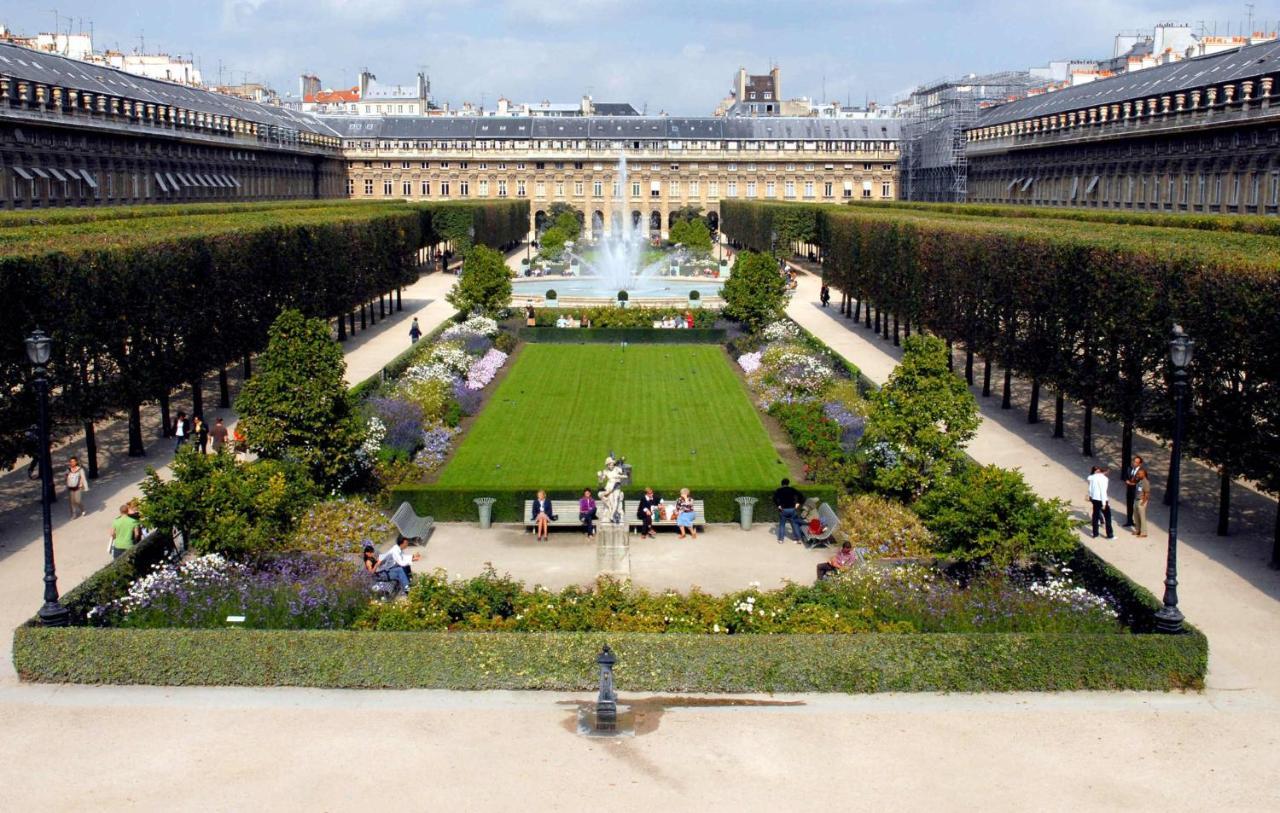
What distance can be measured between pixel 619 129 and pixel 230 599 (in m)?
110

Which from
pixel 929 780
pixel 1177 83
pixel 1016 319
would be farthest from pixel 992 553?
pixel 1177 83

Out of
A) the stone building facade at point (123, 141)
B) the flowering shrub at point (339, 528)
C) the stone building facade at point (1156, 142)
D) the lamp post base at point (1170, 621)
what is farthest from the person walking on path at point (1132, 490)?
the stone building facade at point (123, 141)

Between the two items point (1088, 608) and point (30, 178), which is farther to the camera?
point (30, 178)

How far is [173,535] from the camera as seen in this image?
65.4ft

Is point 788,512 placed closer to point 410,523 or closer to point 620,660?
point 410,523

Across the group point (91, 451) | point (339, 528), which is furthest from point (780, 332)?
point (339, 528)

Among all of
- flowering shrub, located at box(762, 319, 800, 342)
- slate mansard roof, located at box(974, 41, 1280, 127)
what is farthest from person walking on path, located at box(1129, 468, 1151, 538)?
slate mansard roof, located at box(974, 41, 1280, 127)

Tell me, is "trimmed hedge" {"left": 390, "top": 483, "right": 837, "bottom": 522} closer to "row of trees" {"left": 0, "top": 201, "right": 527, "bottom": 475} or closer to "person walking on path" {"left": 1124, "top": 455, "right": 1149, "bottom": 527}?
"person walking on path" {"left": 1124, "top": 455, "right": 1149, "bottom": 527}

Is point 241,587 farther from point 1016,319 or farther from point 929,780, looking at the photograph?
point 1016,319

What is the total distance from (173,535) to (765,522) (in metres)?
10.6

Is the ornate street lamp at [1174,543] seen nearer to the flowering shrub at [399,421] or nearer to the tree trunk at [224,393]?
the flowering shrub at [399,421]

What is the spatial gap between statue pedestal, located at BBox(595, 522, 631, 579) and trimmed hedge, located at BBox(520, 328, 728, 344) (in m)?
27.9

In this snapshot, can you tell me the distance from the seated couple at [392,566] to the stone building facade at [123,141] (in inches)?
1540

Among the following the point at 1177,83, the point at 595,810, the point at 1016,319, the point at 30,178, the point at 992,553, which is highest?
the point at 1177,83
